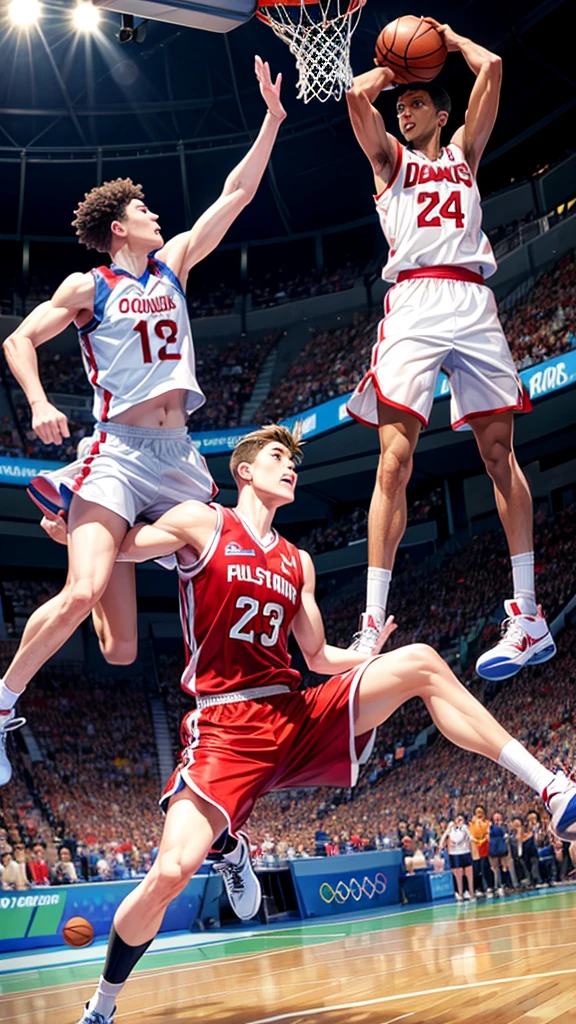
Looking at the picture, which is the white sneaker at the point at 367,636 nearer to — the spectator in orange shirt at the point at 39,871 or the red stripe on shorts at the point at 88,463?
the red stripe on shorts at the point at 88,463

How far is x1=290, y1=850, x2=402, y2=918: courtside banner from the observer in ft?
42.4

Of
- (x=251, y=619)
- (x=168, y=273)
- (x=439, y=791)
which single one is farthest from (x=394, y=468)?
(x=439, y=791)

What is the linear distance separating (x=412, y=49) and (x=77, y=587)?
3230 millimetres

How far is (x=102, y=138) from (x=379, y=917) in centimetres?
1705

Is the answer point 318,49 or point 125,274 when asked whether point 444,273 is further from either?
point 318,49

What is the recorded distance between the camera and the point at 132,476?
490cm

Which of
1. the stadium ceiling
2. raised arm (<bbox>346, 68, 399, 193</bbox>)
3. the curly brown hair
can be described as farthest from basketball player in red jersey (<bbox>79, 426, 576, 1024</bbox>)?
the stadium ceiling

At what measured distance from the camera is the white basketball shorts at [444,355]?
5562 mm

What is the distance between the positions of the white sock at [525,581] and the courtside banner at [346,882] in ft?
27.0

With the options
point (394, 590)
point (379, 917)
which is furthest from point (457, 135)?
point (394, 590)

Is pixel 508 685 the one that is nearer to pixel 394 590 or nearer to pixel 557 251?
pixel 394 590

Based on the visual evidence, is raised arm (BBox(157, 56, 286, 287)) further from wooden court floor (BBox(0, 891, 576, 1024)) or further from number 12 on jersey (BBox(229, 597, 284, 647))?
wooden court floor (BBox(0, 891, 576, 1024))

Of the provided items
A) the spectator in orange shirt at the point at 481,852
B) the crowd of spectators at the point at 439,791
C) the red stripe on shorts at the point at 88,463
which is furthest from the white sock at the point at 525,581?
the crowd of spectators at the point at 439,791

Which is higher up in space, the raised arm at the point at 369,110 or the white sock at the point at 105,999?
the raised arm at the point at 369,110
